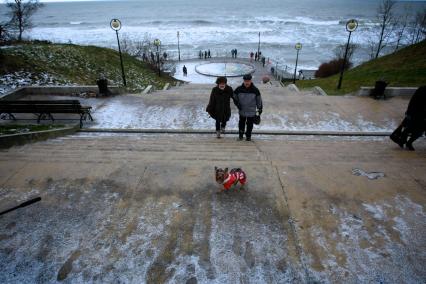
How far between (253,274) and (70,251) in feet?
7.79

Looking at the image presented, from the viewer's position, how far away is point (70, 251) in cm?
347

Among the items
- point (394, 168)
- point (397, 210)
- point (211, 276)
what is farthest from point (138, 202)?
point (394, 168)

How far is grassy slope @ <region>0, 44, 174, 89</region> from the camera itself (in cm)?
1337

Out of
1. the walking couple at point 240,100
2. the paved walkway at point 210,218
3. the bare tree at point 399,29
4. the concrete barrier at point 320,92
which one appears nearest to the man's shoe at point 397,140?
the paved walkway at point 210,218

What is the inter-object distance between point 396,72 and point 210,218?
1527cm

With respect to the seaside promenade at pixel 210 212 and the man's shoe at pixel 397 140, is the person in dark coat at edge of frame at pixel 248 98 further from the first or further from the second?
the man's shoe at pixel 397 140

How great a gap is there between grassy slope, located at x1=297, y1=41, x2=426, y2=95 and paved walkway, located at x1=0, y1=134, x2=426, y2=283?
28.3 feet

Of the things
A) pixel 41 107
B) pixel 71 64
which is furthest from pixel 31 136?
pixel 71 64

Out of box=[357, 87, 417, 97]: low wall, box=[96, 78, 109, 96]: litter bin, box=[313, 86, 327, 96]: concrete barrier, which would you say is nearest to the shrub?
box=[313, 86, 327, 96]: concrete barrier

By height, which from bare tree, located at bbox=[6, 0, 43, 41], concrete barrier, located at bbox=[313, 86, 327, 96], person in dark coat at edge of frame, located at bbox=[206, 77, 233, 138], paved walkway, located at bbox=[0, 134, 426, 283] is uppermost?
bare tree, located at bbox=[6, 0, 43, 41]

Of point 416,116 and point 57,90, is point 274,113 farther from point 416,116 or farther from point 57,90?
point 57,90

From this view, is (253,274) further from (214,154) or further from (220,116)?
(220,116)

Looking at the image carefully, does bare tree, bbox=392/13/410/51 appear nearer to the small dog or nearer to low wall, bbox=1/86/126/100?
low wall, bbox=1/86/126/100

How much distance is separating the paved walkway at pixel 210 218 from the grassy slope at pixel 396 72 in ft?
28.3
